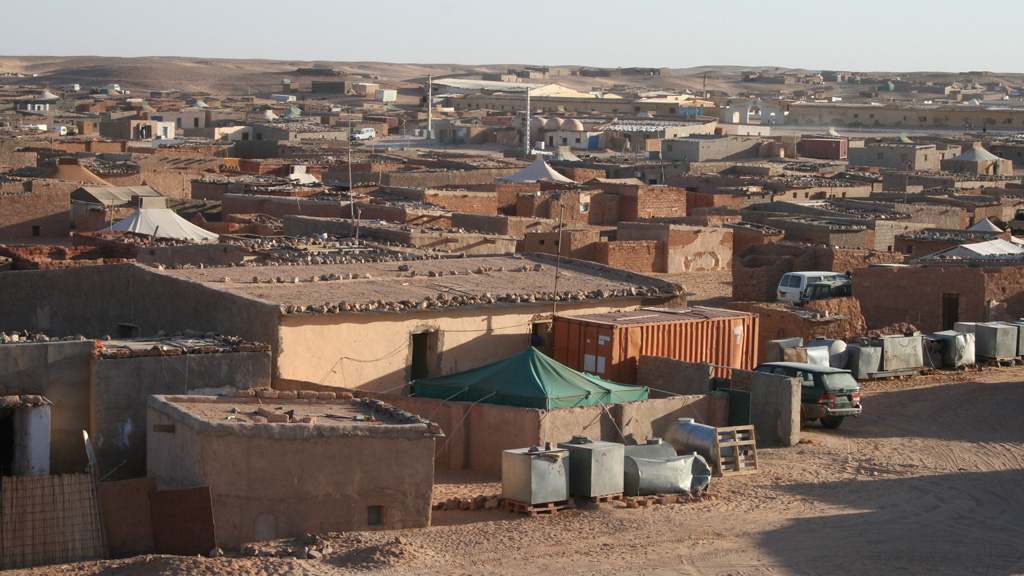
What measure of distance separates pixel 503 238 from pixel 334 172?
17.8 meters

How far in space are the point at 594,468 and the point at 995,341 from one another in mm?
11186

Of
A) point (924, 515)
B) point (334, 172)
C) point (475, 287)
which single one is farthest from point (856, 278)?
point (334, 172)

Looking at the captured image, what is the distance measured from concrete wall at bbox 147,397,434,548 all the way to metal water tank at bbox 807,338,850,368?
30.8ft

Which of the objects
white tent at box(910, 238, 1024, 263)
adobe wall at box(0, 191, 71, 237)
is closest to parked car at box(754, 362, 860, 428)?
white tent at box(910, 238, 1024, 263)

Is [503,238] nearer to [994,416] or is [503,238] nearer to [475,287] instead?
[475,287]

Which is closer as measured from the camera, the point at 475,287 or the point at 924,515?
the point at 924,515

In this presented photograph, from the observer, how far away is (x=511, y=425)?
1417 centimetres

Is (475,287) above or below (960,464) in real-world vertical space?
above

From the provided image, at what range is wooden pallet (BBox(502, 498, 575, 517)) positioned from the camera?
1258 centimetres

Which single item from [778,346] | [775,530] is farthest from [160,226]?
[775,530]

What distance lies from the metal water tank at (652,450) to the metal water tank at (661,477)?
0.36 feet

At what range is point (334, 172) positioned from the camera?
42.7 metres

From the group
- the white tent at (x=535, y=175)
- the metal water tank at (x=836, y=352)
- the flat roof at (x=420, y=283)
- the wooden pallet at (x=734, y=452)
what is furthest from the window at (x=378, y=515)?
the white tent at (x=535, y=175)

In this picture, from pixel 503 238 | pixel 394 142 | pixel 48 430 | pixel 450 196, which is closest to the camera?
pixel 48 430
